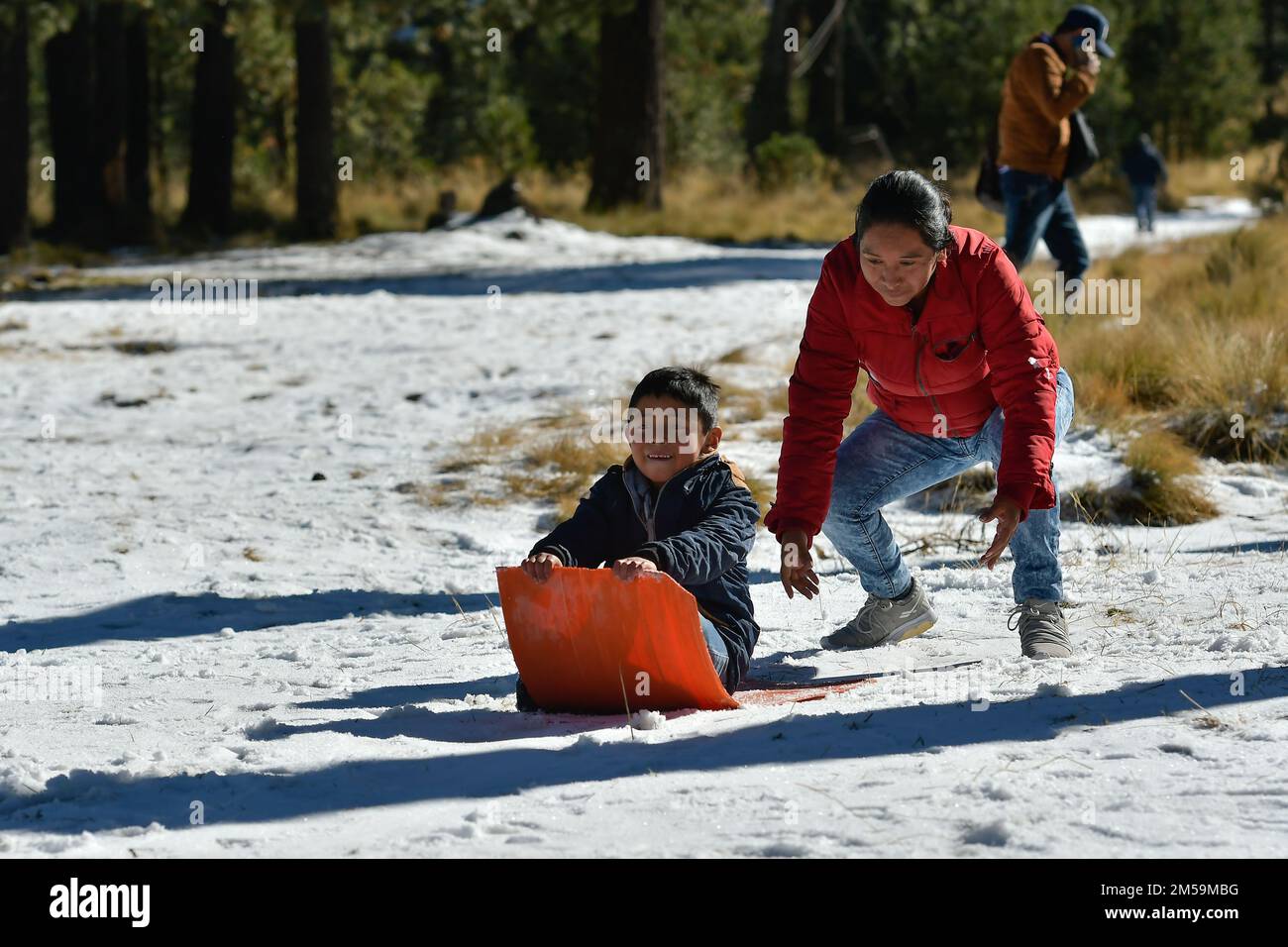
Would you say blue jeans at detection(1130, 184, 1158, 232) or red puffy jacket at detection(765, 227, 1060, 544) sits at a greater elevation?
blue jeans at detection(1130, 184, 1158, 232)

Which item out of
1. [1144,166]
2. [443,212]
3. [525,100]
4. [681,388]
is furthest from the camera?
[525,100]

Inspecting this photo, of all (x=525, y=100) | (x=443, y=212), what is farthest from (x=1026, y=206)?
(x=525, y=100)

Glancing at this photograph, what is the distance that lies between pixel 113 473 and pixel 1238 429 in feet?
16.6

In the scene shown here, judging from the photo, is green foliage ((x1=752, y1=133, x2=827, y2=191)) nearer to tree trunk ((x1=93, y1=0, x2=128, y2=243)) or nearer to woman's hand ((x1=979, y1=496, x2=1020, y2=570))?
tree trunk ((x1=93, y1=0, x2=128, y2=243))

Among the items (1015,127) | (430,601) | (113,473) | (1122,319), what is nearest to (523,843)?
(430,601)

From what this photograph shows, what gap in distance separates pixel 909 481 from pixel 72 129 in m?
17.8

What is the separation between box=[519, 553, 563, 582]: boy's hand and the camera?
385cm

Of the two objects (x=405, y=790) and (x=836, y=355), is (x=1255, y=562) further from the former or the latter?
(x=405, y=790)

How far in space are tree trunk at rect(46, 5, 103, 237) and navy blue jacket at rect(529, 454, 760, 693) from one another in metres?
16.5

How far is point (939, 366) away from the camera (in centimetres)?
401

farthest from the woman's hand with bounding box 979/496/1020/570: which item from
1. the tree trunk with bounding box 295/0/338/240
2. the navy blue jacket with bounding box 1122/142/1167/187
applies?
the navy blue jacket with bounding box 1122/142/1167/187

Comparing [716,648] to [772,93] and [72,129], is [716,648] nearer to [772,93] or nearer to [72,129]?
[72,129]
